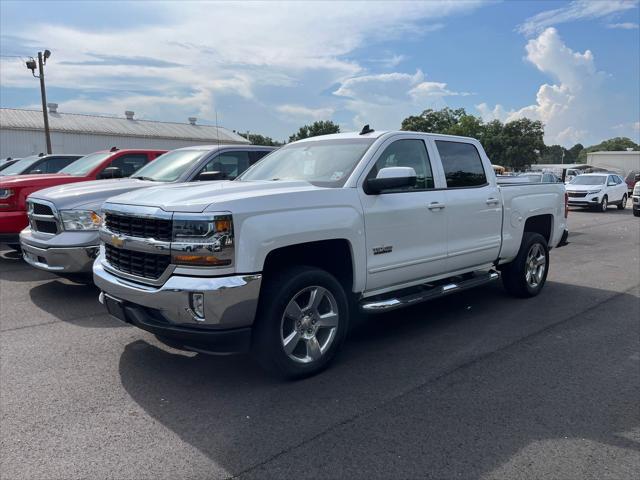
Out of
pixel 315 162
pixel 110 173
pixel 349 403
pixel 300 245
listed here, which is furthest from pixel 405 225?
pixel 110 173

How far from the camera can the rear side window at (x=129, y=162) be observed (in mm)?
9070

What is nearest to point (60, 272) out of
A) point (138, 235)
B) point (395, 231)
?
point (138, 235)

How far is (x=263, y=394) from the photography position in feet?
12.8

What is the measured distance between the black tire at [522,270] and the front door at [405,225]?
1.70m

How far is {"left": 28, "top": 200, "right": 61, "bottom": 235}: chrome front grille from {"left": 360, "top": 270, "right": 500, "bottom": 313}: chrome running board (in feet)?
13.1

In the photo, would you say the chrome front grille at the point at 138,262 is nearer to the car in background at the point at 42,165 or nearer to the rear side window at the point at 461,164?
the rear side window at the point at 461,164

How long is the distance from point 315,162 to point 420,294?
5.29ft

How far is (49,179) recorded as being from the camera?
8391 millimetres

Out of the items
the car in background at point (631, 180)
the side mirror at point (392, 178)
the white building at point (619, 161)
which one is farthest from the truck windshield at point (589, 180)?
the white building at point (619, 161)

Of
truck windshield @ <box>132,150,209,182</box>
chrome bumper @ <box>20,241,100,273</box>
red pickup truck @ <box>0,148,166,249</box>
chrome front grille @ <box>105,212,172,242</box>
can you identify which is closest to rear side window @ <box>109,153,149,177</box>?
red pickup truck @ <box>0,148,166,249</box>

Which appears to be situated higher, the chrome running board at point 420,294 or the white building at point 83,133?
the white building at point 83,133

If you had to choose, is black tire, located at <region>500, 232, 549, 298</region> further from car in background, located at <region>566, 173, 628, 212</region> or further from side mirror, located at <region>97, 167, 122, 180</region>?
car in background, located at <region>566, 173, 628, 212</region>

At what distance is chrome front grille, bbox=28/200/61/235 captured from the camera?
6.30m

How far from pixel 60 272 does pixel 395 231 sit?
398cm
